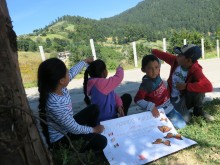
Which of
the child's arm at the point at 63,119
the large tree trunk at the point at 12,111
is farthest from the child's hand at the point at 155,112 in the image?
the large tree trunk at the point at 12,111

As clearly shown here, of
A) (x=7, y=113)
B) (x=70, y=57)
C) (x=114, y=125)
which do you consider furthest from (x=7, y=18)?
(x=70, y=57)

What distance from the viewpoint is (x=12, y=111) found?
1904 millimetres

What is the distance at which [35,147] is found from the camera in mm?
2080

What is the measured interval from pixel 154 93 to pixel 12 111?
2.40 meters

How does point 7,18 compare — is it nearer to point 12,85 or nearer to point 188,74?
point 12,85

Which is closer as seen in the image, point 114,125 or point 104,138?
point 104,138

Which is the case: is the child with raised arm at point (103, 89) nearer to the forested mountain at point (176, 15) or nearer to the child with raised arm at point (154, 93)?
the child with raised arm at point (154, 93)

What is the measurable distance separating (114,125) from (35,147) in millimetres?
1409

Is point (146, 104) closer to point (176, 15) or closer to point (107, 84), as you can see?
point (107, 84)

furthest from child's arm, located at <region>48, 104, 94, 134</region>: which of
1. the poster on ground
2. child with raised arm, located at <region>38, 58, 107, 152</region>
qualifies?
the poster on ground

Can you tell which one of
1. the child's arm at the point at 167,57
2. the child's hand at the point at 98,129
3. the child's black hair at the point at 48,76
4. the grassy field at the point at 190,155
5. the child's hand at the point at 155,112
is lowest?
the grassy field at the point at 190,155

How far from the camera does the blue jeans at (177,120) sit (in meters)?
3.91

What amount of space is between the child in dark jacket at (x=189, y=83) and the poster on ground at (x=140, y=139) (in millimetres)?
540

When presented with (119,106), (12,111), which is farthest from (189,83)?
(12,111)
